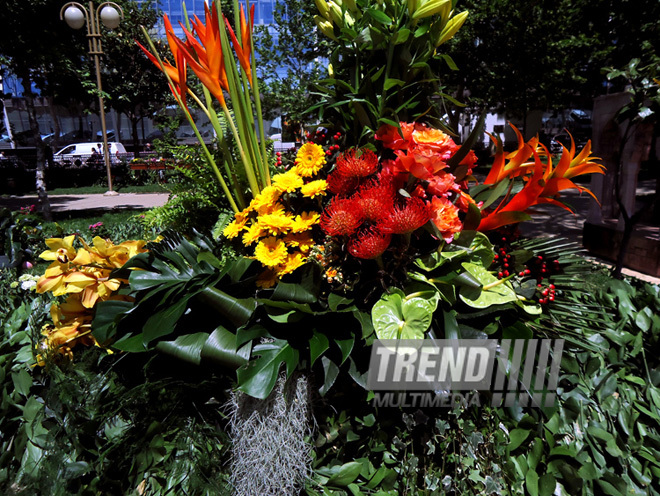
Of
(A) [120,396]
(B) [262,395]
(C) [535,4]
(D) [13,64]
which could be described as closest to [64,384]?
(A) [120,396]

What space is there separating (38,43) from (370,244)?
28.4 feet

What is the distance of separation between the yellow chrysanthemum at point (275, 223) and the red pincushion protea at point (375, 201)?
0.21m

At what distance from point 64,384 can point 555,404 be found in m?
1.49

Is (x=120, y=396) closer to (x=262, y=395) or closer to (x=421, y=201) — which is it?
(x=262, y=395)

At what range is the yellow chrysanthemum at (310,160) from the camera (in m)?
1.41

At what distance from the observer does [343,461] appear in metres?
1.40

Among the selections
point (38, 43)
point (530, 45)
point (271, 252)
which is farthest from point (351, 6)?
point (530, 45)

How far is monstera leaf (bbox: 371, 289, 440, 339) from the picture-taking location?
1.21 meters

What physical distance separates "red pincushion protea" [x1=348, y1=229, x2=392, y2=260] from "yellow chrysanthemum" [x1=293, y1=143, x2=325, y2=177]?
0.95ft

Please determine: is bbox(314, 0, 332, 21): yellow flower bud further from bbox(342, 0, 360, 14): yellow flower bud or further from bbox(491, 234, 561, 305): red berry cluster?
bbox(491, 234, 561, 305): red berry cluster

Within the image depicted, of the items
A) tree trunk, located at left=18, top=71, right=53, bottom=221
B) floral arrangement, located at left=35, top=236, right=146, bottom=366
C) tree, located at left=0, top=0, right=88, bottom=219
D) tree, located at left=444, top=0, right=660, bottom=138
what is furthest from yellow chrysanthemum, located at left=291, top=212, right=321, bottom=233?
tree trunk, located at left=18, top=71, right=53, bottom=221

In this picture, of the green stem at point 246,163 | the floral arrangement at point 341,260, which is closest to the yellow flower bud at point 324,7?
the floral arrangement at point 341,260

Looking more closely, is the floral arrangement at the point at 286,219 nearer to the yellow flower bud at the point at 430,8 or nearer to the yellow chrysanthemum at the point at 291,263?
the yellow chrysanthemum at the point at 291,263

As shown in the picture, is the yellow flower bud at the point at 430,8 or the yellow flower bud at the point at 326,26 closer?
the yellow flower bud at the point at 430,8
